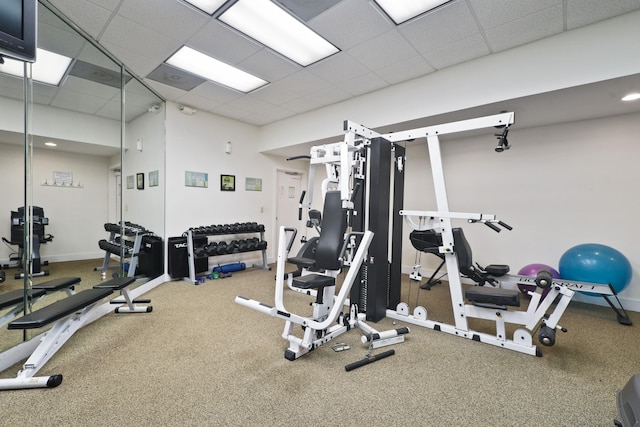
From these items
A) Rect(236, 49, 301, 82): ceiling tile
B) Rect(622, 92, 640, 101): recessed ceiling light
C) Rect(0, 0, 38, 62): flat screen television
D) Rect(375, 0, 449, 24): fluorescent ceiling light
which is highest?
Rect(375, 0, 449, 24): fluorescent ceiling light

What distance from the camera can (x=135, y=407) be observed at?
1.62 meters

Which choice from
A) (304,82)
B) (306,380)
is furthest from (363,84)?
(306,380)

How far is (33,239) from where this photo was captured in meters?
2.42

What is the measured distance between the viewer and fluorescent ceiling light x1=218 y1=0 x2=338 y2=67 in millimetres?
2395

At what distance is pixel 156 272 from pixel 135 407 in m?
2.96

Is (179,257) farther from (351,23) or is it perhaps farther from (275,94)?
(351,23)

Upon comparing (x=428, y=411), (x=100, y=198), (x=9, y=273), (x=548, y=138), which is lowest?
(x=428, y=411)

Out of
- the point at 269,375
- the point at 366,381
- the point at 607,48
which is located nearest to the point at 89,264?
the point at 269,375

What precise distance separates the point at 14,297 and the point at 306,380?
2211 mm

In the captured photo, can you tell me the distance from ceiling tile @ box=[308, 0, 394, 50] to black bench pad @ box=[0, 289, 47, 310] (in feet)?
10.4

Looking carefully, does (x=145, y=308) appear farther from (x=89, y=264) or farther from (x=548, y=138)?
(x=548, y=138)

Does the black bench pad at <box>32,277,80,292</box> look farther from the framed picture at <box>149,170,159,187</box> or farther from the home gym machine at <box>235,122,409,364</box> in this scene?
the framed picture at <box>149,170,159,187</box>

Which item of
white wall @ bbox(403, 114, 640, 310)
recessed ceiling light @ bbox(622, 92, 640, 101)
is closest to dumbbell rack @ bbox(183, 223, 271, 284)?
white wall @ bbox(403, 114, 640, 310)

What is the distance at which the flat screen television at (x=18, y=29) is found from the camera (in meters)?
1.38
